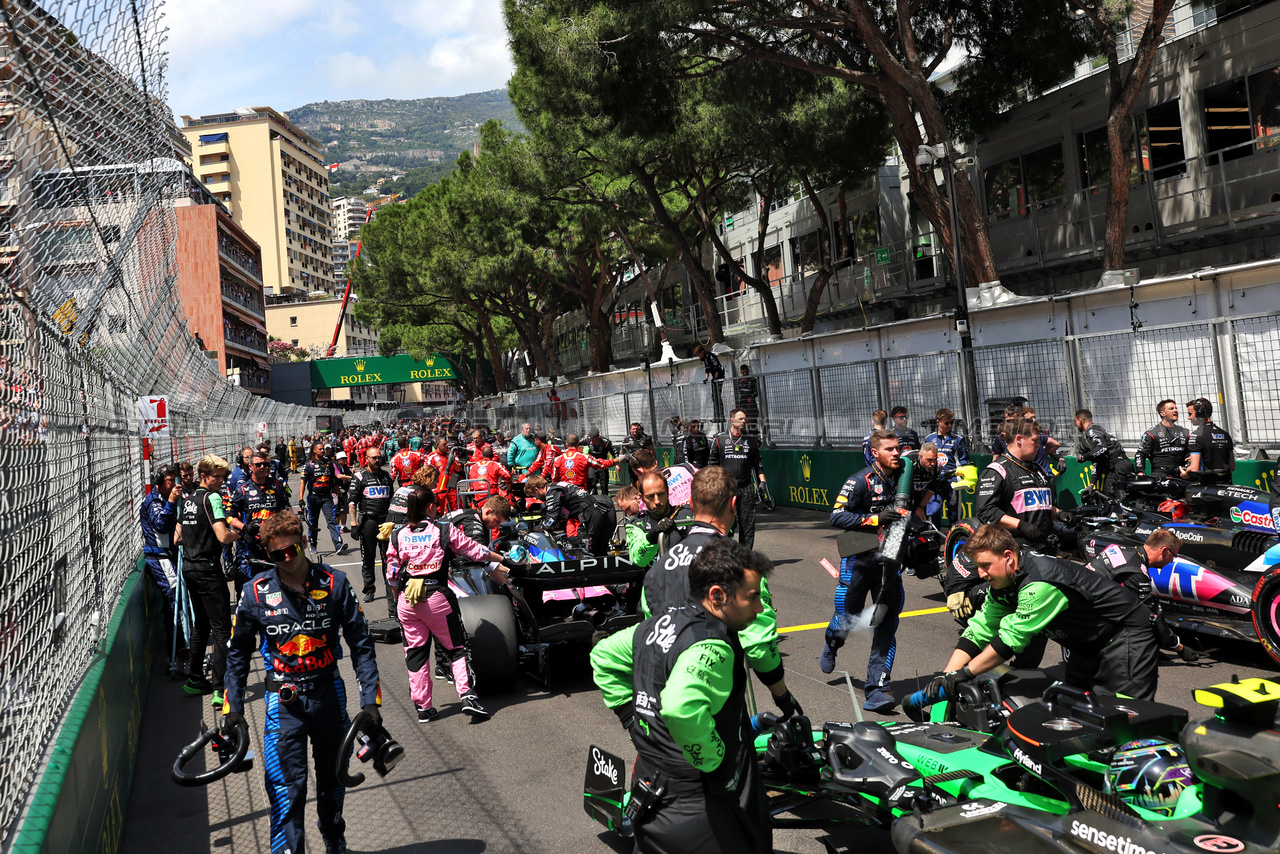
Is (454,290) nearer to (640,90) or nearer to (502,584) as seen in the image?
(640,90)

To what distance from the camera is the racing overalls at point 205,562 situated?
843 centimetres

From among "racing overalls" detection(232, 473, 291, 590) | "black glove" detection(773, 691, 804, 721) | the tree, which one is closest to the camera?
"black glove" detection(773, 691, 804, 721)

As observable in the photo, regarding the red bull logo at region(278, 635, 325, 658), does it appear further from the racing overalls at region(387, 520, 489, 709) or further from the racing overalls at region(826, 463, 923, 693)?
the racing overalls at region(826, 463, 923, 693)

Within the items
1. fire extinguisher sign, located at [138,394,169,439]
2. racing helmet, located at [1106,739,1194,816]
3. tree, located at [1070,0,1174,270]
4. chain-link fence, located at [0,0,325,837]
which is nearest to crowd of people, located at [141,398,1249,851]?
chain-link fence, located at [0,0,325,837]

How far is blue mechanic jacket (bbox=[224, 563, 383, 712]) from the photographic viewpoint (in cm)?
450

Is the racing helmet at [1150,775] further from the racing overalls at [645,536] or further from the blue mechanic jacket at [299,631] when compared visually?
the blue mechanic jacket at [299,631]

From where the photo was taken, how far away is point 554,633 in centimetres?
727

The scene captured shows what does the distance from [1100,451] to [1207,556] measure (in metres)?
4.43

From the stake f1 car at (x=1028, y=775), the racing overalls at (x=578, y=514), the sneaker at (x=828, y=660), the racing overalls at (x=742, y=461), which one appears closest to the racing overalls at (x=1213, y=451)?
the racing overalls at (x=742, y=461)

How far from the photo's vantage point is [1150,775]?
364 centimetres

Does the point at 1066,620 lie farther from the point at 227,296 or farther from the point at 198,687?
the point at 227,296

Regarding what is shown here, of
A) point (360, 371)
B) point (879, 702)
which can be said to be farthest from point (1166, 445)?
point (360, 371)

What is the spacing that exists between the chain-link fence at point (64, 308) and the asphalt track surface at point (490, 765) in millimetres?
1056

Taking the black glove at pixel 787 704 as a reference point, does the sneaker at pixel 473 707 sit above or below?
below
